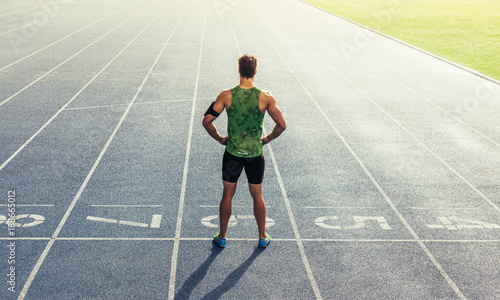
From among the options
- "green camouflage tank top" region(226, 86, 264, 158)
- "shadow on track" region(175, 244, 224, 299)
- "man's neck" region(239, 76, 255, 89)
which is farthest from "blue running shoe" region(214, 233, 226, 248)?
"man's neck" region(239, 76, 255, 89)

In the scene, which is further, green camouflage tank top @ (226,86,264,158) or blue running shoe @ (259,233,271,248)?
blue running shoe @ (259,233,271,248)

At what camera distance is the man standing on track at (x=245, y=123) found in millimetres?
3902

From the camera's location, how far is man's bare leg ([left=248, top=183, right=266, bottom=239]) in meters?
4.16

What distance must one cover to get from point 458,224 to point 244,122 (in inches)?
114

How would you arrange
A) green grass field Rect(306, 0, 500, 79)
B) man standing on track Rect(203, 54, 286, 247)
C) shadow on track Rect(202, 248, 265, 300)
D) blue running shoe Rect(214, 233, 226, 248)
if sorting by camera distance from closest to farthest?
shadow on track Rect(202, 248, 265, 300)
man standing on track Rect(203, 54, 286, 247)
blue running shoe Rect(214, 233, 226, 248)
green grass field Rect(306, 0, 500, 79)

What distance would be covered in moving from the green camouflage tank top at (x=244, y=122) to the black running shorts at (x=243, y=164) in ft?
0.16

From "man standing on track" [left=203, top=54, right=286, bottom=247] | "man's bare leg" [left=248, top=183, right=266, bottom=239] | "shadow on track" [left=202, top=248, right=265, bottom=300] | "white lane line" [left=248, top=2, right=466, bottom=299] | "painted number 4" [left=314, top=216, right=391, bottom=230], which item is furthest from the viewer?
"painted number 4" [left=314, top=216, right=391, bottom=230]

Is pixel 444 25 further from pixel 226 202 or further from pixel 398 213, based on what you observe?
pixel 226 202

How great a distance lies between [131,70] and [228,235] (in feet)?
26.9

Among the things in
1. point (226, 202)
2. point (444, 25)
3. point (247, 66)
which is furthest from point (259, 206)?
point (444, 25)

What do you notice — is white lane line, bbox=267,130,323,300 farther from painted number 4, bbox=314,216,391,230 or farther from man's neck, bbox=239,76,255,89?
man's neck, bbox=239,76,255,89

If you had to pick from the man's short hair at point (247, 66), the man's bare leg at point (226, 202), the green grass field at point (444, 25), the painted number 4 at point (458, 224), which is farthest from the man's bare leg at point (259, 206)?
the green grass field at point (444, 25)

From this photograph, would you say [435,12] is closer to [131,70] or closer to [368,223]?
[131,70]

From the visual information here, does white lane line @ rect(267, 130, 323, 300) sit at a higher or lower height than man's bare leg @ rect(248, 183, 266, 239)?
lower
